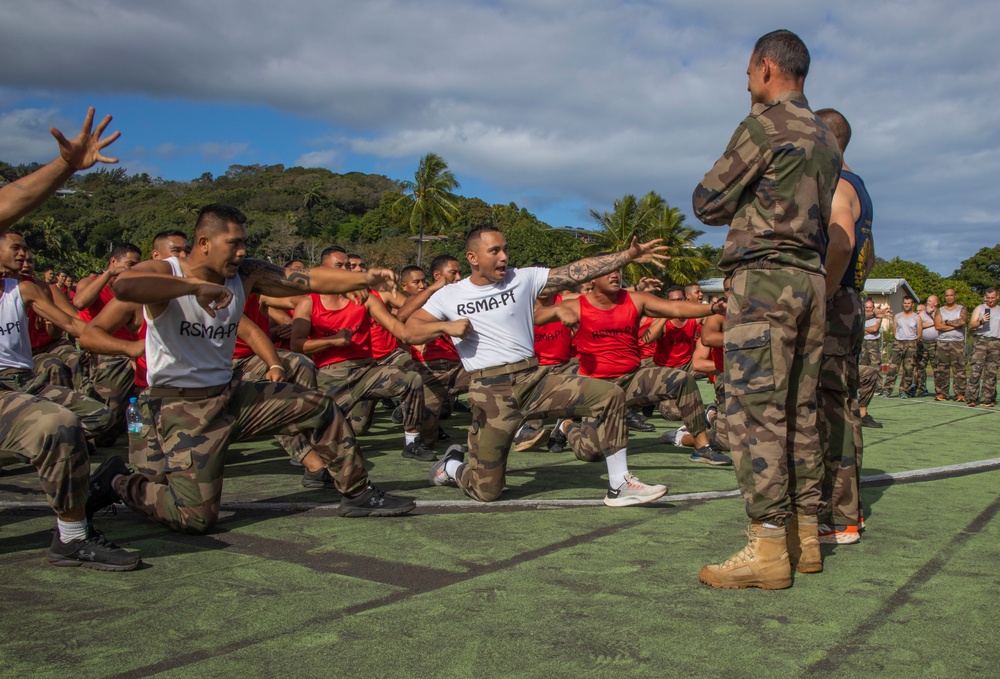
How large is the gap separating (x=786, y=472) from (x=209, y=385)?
3.43 meters

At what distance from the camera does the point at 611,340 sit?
27.1 ft

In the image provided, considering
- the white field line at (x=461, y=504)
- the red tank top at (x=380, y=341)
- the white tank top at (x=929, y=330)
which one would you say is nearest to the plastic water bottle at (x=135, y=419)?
the white field line at (x=461, y=504)

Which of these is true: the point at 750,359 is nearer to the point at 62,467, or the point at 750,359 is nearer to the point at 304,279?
the point at 304,279

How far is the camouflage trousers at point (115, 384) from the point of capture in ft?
26.9

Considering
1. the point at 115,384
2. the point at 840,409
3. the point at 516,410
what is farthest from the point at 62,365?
the point at 840,409

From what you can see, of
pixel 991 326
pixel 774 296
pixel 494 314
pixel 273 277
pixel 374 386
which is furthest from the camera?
pixel 991 326

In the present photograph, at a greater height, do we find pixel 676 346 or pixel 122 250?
pixel 122 250

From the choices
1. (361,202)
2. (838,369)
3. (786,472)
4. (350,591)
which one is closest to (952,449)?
(838,369)

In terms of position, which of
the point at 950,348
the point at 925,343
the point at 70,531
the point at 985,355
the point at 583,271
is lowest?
the point at 70,531

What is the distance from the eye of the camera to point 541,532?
4859 millimetres

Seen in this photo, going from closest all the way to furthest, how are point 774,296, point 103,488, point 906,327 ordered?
point 774,296 < point 103,488 < point 906,327

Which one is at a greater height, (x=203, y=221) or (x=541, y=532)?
(x=203, y=221)

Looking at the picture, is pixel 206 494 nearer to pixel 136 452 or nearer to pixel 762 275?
pixel 136 452

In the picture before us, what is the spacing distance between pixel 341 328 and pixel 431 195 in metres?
62.9
